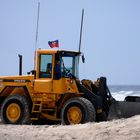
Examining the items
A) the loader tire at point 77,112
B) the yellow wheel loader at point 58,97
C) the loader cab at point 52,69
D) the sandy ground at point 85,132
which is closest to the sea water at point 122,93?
the yellow wheel loader at point 58,97

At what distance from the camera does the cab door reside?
18.3 m

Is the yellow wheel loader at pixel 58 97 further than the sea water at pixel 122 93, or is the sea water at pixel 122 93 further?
the sea water at pixel 122 93

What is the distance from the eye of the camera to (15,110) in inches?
749

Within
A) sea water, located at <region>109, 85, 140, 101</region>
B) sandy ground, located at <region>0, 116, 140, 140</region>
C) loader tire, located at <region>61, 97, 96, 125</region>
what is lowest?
sea water, located at <region>109, 85, 140, 101</region>

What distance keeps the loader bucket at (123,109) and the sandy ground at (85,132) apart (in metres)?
Answer: 2.81

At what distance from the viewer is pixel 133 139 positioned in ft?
42.5

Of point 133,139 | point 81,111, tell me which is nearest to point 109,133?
point 133,139

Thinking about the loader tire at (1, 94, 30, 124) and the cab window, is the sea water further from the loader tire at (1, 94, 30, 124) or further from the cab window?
the cab window

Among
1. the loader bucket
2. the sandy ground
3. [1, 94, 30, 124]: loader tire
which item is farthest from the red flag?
the sandy ground

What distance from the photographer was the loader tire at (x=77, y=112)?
17438mm

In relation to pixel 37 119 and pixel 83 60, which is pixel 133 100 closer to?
pixel 83 60

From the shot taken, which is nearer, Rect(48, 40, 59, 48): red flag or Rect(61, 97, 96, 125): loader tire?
Rect(61, 97, 96, 125): loader tire

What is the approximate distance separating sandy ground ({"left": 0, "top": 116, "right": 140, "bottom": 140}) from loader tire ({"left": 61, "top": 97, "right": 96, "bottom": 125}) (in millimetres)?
1742

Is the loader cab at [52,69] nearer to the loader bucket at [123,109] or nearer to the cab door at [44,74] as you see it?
the cab door at [44,74]
